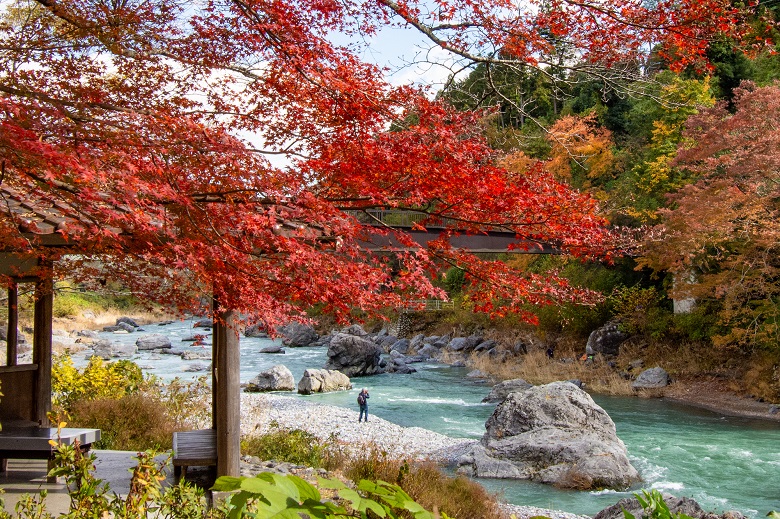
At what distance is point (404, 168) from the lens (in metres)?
4.87

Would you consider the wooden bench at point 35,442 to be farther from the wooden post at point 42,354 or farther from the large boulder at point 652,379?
the large boulder at point 652,379

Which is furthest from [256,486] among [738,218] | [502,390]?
[502,390]

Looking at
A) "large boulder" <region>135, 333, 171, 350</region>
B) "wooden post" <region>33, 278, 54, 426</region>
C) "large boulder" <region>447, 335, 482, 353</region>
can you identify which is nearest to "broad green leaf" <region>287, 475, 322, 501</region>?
"wooden post" <region>33, 278, 54, 426</region>

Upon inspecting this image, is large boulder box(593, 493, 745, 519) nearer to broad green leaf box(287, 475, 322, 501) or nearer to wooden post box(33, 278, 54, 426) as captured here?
broad green leaf box(287, 475, 322, 501)

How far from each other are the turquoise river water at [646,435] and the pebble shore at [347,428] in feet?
3.27

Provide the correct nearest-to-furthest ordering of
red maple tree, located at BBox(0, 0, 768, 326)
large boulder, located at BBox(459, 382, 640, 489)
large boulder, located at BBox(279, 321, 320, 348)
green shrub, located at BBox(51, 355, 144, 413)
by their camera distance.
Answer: red maple tree, located at BBox(0, 0, 768, 326)
large boulder, located at BBox(459, 382, 640, 489)
green shrub, located at BBox(51, 355, 144, 413)
large boulder, located at BBox(279, 321, 320, 348)

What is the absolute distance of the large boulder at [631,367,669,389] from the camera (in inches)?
778

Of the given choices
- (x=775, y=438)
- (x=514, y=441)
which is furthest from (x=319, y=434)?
(x=775, y=438)

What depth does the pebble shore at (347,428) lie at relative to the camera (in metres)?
11.9

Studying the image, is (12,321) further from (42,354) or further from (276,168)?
(276,168)

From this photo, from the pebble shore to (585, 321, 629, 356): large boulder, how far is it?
11122 millimetres

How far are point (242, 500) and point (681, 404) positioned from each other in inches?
736

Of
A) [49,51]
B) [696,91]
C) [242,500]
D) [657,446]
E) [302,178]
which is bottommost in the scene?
[657,446]

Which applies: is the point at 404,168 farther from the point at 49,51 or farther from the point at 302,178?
the point at 49,51
